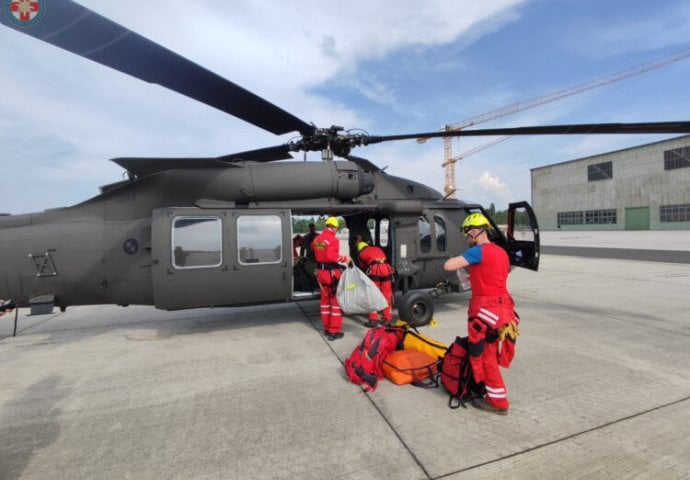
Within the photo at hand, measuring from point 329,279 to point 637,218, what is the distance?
2083 inches

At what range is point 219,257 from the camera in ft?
17.6

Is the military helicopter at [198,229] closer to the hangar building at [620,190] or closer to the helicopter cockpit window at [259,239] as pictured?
the helicopter cockpit window at [259,239]

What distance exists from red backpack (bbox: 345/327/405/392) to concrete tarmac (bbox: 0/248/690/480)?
15 centimetres

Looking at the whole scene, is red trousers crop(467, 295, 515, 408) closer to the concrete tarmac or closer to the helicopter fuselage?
the concrete tarmac

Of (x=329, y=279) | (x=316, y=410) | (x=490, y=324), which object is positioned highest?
(x=329, y=279)

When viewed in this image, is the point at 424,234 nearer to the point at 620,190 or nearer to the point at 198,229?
the point at 198,229

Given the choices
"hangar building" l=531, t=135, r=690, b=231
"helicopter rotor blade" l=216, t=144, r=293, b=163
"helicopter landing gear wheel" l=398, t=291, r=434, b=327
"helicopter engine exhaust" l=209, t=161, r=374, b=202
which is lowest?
"helicopter landing gear wheel" l=398, t=291, r=434, b=327

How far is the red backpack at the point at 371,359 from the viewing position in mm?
3701

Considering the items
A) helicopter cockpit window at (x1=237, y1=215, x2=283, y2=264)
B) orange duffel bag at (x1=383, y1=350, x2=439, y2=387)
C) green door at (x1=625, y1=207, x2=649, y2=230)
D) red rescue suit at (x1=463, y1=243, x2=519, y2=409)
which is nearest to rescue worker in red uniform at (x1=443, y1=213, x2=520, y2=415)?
red rescue suit at (x1=463, y1=243, x2=519, y2=409)

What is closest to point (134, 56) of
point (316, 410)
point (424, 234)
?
point (316, 410)

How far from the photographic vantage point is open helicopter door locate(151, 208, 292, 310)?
514 cm

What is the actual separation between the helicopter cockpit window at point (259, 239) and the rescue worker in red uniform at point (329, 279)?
67cm

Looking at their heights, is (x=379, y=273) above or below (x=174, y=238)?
below

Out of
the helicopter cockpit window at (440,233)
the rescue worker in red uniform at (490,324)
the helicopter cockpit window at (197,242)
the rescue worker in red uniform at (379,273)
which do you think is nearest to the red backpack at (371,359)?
the rescue worker in red uniform at (490,324)
